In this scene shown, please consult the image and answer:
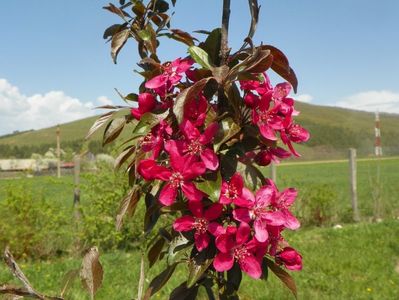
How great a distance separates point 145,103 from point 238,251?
41 centimetres

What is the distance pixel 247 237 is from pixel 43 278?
4.96 m

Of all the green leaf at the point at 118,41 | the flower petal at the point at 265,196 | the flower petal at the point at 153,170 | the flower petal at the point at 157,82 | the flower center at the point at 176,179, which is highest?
the green leaf at the point at 118,41

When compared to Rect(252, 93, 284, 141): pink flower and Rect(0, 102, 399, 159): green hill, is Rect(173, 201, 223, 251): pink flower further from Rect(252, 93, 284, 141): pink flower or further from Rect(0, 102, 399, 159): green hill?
Rect(0, 102, 399, 159): green hill

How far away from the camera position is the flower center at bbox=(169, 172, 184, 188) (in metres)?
1.03

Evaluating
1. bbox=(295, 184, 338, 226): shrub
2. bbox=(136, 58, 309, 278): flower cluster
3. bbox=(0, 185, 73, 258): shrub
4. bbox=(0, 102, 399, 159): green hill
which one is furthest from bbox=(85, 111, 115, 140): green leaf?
bbox=(0, 102, 399, 159): green hill

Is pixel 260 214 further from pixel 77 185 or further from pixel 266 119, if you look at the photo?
pixel 77 185

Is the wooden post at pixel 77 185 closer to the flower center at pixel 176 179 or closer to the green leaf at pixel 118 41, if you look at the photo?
the green leaf at pixel 118 41

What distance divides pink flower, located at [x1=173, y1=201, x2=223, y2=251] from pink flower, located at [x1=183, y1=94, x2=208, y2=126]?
0.19 metres

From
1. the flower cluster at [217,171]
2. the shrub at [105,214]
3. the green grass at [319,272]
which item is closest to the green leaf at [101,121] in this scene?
the flower cluster at [217,171]

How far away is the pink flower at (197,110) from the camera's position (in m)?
1.08

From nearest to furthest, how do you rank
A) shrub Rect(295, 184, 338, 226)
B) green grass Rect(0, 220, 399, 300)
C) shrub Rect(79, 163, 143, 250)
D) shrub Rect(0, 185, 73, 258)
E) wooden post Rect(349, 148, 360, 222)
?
green grass Rect(0, 220, 399, 300) < shrub Rect(0, 185, 73, 258) < shrub Rect(79, 163, 143, 250) < shrub Rect(295, 184, 338, 226) < wooden post Rect(349, 148, 360, 222)

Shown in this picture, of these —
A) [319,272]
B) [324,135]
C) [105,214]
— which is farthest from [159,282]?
[324,135]

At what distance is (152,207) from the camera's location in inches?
47.8

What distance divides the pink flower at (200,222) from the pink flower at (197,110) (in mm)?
185
